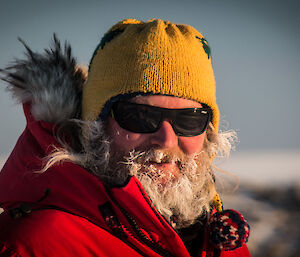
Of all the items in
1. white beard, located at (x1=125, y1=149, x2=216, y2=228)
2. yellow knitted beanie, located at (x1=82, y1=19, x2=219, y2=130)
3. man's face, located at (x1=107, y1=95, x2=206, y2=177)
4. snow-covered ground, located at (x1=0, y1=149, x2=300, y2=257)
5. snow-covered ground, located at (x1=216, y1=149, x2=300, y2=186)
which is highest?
yellow knitted beanie, located at (x1=82, y1=19, x2=219, y2=130)

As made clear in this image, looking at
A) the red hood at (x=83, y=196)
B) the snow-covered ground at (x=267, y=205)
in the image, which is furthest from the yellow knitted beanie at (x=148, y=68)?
the snow-covered ground at (x=267, y=205)

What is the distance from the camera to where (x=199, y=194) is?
1.98m

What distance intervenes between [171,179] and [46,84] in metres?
1.08

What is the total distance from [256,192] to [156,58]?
9.08 metres

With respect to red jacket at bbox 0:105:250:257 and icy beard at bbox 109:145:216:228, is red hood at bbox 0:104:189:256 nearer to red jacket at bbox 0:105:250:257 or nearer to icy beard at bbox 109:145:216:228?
red jacket at bbox 0:105:250:257

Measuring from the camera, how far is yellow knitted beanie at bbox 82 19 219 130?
5.77ft

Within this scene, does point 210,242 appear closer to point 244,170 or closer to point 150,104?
point 150,104

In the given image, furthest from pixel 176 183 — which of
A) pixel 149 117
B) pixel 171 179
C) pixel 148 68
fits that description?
pixel 148 68

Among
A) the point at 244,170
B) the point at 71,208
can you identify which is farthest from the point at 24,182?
the point at 244,170

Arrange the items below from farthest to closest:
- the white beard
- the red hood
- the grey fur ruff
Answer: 1. the grey fur ruff
2. the white beard
3. the red hood

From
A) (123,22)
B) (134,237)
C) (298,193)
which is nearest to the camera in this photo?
(134,237)

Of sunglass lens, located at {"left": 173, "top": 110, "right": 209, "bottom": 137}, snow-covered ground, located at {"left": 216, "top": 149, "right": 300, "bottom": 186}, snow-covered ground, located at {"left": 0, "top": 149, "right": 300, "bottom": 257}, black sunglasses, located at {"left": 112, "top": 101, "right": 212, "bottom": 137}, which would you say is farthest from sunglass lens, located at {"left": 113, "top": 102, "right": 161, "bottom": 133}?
snow-covered ground, located at {"left": 216, "top": 149, "right": 300, "bottom": 186}

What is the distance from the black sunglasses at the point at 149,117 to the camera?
1.74 metres

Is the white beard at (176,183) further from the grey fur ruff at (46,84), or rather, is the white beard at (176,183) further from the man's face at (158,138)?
the grey fur ruff at (46,84)
